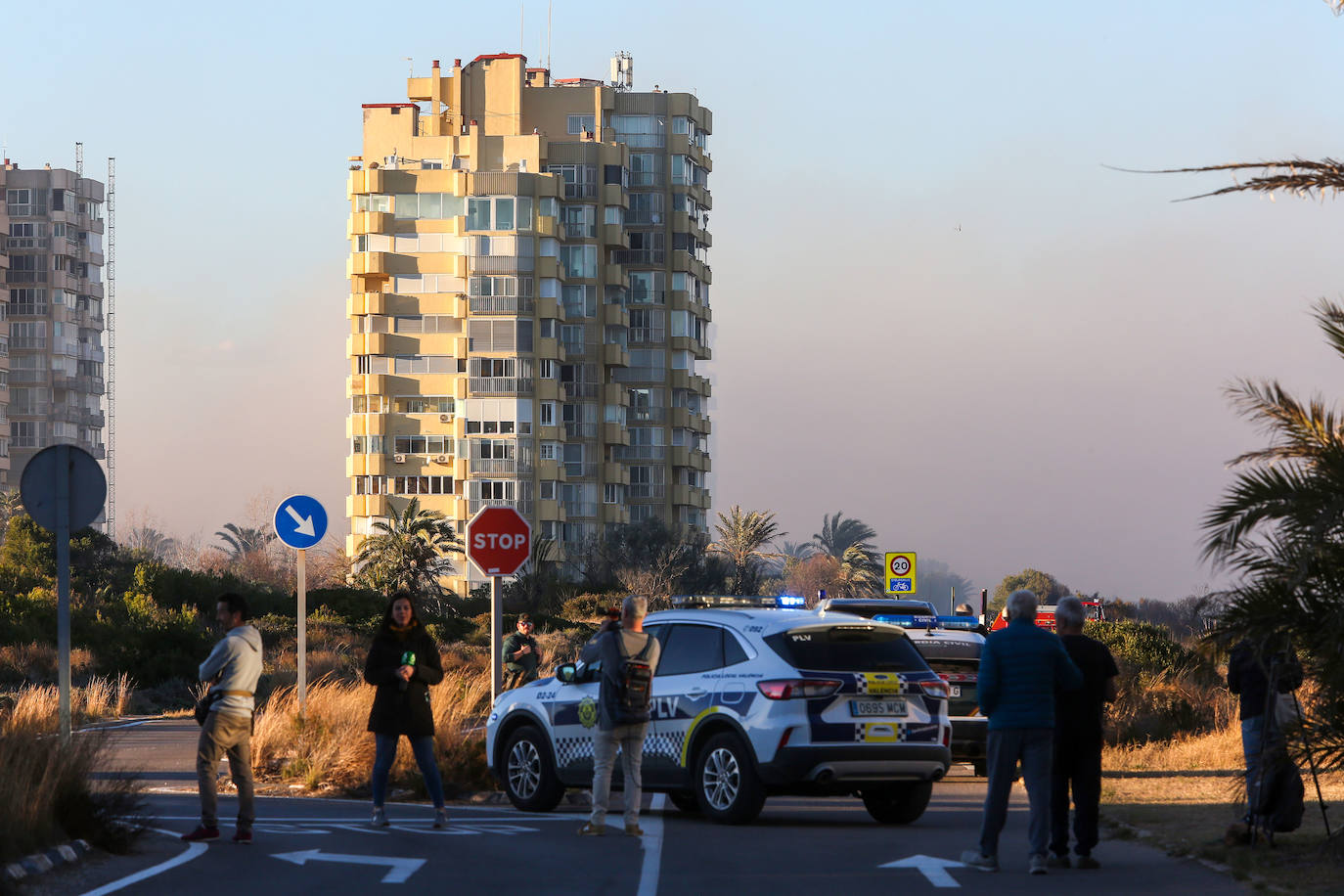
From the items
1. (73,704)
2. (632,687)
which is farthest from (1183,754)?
(73,704)

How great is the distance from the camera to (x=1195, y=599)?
1271 centimetres

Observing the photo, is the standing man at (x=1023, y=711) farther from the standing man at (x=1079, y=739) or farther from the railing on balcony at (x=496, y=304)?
the railing on balcony at (x=496, y=304)

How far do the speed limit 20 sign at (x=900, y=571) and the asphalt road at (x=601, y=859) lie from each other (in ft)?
66.6

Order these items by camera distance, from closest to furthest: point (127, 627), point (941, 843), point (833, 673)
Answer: point (941, 843) → point (833, 673) → point (127, 627)

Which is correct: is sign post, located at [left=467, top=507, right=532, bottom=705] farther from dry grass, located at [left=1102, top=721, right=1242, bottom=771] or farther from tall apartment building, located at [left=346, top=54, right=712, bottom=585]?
tall apartment building, located at [left=346, top=54, right=712, bottom=585]

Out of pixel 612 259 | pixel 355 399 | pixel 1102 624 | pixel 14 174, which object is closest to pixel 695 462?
pixel 612 259

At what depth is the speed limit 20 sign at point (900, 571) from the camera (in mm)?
38125

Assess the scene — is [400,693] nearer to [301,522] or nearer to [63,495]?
[63,495]

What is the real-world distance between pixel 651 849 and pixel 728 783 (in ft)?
6.43

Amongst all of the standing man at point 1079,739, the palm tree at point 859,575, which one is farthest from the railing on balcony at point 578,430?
the standing man at point 1079,739

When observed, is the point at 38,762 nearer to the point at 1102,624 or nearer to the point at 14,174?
the point at 1102,624

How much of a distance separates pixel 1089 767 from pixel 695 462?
101768 mm

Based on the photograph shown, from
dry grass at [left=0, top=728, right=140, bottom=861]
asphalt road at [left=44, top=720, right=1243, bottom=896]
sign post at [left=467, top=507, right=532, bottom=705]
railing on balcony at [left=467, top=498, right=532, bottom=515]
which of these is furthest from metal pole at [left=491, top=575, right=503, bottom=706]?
railing on balcony at [left=467, top=498, right=532, bottom=515]

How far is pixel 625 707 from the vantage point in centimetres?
1491
